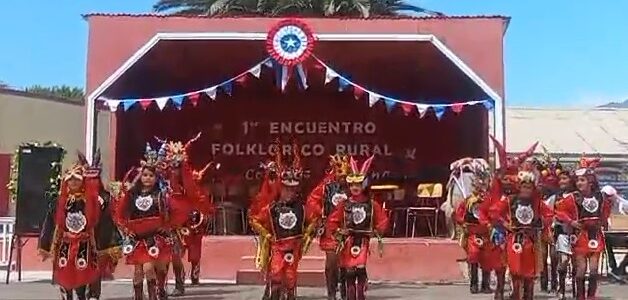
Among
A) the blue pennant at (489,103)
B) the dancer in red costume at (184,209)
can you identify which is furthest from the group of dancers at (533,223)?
the dancer in red costume at (184,209)

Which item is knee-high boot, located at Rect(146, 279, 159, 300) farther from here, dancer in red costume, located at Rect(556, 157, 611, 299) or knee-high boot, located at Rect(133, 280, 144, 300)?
dancer in red costume, located at Rect(556, 157, 611, 299)

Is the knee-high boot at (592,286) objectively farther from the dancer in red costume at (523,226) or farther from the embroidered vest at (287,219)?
the embroidered vest at (287,219)

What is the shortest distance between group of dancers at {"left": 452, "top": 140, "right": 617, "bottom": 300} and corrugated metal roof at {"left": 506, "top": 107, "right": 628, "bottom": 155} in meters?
18.5

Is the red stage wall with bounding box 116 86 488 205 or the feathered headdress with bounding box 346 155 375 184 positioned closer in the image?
the feathered headdress with bounding box 346 155 375 184

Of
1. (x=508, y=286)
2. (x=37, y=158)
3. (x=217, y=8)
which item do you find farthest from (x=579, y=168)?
(x=217, y=8)

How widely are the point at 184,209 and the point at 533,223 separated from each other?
4.17 meters

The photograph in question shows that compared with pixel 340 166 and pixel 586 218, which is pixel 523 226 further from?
pixel 340 166

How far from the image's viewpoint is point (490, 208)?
1283cm

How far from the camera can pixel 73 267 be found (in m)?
12.2

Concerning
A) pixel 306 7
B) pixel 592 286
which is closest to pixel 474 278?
pixel 592 286

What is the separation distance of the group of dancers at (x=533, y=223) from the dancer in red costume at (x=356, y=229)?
144 centimetres

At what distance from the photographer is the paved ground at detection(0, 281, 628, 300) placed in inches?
600

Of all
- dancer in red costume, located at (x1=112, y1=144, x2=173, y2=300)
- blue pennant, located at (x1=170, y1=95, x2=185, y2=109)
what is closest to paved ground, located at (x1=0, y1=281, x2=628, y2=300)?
dancer in red costume, located at (x1=112, y1=144, x2=173, y2=300)

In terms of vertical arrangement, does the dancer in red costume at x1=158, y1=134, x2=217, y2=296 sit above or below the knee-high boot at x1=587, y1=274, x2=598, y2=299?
above
